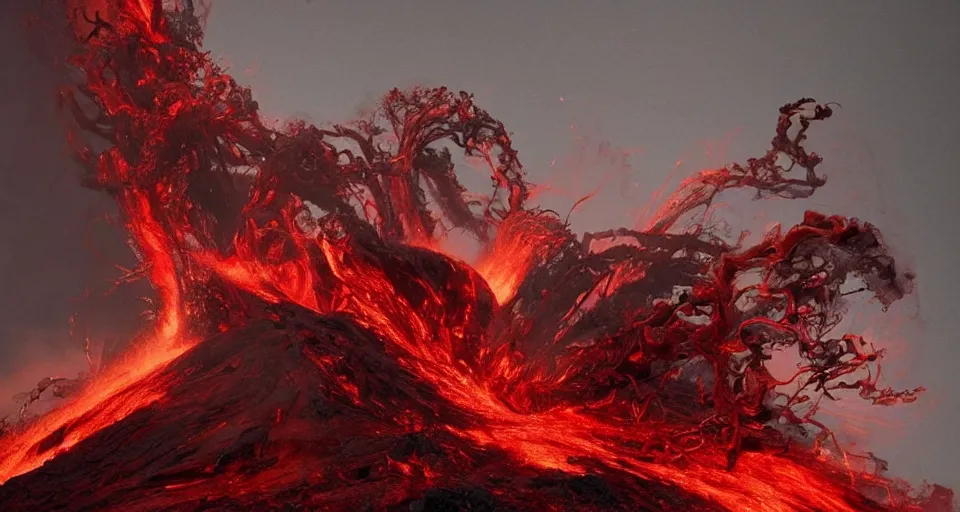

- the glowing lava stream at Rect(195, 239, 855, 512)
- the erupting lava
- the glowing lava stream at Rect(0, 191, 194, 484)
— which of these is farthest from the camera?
the glowing lava stream at Rect(0, 191, 194, 484)

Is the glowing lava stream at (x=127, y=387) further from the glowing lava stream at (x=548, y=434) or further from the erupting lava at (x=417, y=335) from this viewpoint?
the glowing lava stream at (x=548, y=434)

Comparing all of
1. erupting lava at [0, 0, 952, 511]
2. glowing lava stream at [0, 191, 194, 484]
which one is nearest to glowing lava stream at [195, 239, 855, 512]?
erupting lava at [0, 0, 952, 511]

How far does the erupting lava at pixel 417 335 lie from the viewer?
4.38 meters

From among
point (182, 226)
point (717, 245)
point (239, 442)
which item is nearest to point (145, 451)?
point (239, 442)

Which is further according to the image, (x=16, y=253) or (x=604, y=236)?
(x=16, y=253)

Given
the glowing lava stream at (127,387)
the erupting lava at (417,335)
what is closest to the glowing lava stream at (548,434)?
the erupting lava at (417,335)

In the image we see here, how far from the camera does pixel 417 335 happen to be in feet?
25.7

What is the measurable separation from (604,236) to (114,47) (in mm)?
8529

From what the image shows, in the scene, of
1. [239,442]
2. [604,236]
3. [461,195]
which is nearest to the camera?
[239,442]

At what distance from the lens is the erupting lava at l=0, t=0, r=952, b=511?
4.38 m

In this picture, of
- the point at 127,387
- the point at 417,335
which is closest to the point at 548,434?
the point at 417,335

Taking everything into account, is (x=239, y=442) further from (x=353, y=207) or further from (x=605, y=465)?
(x=353, y=207)

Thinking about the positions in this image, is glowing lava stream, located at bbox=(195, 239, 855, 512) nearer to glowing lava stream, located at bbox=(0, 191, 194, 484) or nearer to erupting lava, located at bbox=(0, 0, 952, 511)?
erupting lava, located at bbox=(0, 0, 952, 511)

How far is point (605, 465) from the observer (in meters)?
4.82
